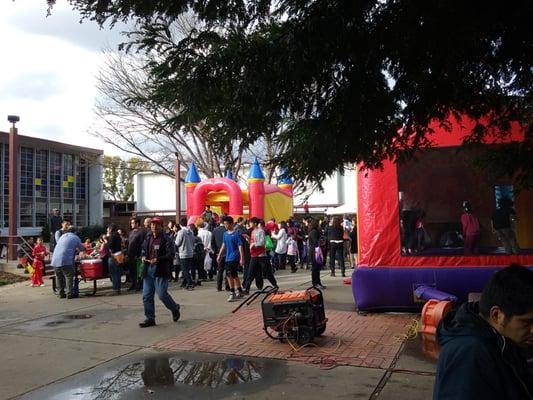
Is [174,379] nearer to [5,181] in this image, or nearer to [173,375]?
[173,375]

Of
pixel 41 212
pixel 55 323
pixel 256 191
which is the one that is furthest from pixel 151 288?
pixel 41 212

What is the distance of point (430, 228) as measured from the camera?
28.5ft

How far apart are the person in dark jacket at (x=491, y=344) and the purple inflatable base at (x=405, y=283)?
650cm

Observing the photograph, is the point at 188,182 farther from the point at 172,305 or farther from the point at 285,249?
the point at 172,305

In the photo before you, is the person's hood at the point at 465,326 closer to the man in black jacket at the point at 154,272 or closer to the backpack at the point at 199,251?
the man in black jacket at the point at 154,272

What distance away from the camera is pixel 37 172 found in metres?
25.7

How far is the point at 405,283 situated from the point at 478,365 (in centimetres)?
691

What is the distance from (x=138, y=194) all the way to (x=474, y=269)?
41.7 meters

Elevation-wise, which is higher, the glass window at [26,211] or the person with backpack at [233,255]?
the glass window at [26,211]

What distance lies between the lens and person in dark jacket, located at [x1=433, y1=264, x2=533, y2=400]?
1.76 metres

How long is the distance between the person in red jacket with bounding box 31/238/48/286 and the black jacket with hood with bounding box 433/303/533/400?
43.2 ft

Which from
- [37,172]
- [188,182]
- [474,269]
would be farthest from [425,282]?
[37,172]

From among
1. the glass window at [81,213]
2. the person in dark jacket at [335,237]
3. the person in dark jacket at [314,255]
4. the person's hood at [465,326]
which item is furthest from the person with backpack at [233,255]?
the glass window at [81,213]

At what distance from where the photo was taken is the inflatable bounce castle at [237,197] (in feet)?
68.8
